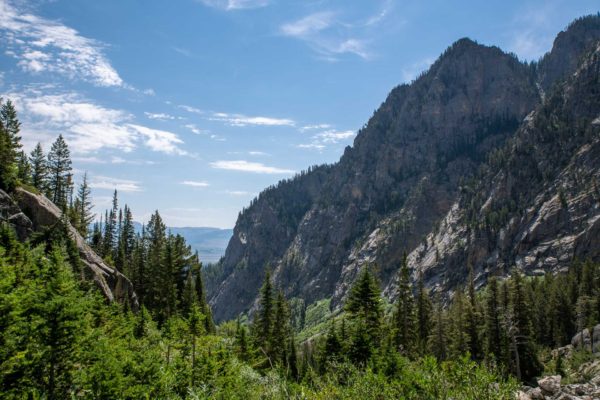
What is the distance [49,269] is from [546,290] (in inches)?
4382

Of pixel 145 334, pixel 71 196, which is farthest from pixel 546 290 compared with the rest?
pixel 71 196

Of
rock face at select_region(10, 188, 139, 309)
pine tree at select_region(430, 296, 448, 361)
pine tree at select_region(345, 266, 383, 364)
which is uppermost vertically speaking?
rock face at select_region(10, 188, 139, 309)

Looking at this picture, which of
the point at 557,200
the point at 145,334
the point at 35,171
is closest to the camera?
the point at 145,334

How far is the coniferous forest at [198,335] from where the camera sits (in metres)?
22.7

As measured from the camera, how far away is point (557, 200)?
182125 millimetres

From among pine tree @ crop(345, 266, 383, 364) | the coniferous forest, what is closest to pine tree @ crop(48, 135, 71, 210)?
the coniferous forest

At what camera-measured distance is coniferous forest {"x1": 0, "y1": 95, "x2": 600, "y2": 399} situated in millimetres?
22703

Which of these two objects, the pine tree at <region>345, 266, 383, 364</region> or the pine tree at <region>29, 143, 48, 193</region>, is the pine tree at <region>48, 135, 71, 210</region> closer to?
the pine tree at <region>29, 143, 48, 193</region>

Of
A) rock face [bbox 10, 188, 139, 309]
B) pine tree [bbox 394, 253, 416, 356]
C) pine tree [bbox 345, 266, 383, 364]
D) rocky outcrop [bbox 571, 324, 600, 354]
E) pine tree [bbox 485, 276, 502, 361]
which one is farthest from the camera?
pine tree [bbox 485, 276, 502, 361]

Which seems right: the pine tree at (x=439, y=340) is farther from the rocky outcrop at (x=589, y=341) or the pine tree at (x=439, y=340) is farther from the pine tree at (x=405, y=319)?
the rocky outcrop at (x=589, y=341)

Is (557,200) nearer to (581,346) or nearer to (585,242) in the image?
(585,242)

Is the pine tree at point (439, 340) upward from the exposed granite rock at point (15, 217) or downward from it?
downward

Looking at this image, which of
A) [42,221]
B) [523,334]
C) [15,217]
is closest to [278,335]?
[42,221]

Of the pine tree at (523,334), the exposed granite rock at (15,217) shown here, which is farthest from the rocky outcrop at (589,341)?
the exposed granite rock at (15,217)
